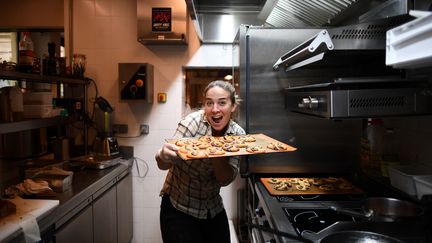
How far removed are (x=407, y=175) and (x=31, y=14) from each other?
337 centimetres

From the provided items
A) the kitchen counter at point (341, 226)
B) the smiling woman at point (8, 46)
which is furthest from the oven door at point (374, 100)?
the smiling woman at point (8, 46)

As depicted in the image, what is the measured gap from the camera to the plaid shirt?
5.61ft

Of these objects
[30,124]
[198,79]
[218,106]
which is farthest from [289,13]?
[30,124]

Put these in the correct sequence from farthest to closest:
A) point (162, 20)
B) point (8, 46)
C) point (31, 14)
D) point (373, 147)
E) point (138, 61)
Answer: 1. point (8, 46)
2. point (31, 14)
3. point (138, 61)
4. point (162, 20)
5. point (373, 147)

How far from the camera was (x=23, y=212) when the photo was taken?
1439 millimetres

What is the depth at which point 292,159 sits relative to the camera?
7.04 ft

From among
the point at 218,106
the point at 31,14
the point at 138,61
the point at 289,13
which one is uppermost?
the point at 31,14

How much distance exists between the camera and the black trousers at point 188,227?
1.70m

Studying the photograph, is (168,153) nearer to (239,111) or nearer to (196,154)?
(196,154)

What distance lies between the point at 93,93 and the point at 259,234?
2.10m

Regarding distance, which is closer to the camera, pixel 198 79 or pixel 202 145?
pixel 202 145

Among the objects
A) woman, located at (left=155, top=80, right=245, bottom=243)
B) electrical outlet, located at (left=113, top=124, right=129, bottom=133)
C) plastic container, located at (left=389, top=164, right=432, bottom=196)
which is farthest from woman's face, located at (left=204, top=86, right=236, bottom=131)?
electrical outlet, located at (left=113, top=124, right=129, bottom=133)

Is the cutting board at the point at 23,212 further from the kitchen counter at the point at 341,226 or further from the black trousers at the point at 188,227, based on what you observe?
the kitchen counter at the point at 341,226

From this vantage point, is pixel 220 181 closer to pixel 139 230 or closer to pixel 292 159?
pixel 292 159
